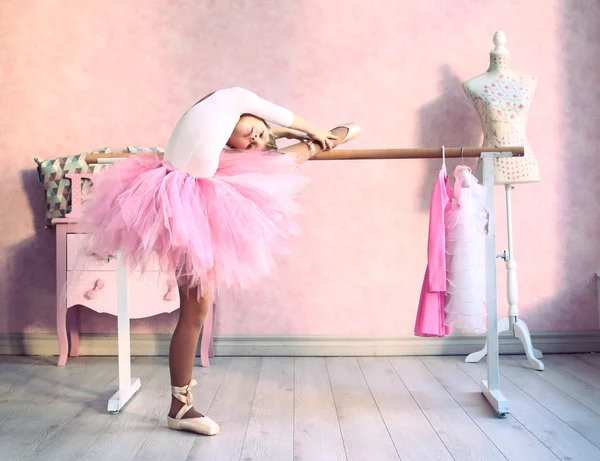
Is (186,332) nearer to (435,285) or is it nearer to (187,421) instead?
(187,421)

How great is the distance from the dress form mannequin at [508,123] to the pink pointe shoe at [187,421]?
149cm

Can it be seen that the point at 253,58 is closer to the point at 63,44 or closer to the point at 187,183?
the point at 63,44

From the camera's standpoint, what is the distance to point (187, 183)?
1.97 metres

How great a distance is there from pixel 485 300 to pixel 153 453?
1.32 meters

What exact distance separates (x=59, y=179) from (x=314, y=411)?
5.63 ft

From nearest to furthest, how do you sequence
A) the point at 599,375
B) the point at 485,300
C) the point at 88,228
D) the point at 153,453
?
the point at 153,453
the point at 88,228
the point at 485,300
the point at 599,375

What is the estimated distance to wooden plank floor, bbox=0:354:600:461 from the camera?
1.93m

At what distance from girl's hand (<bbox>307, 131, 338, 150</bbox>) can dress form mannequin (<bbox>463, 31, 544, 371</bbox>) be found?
100cm

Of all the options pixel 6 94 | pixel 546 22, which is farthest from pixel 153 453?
pixel 546 22

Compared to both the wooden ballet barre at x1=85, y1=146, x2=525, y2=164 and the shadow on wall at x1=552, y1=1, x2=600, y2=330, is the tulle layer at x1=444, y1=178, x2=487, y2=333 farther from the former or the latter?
the shadow on wall at x1=552, y1=1, x2=600, y2=330

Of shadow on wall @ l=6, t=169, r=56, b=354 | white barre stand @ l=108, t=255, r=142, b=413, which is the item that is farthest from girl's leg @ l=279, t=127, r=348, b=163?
shadow on wall @ l=6, t=169, r=56, b=354

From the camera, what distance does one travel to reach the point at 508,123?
116 inches

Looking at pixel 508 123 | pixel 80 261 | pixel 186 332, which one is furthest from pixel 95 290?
pixel 508 123

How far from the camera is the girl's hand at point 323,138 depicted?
88.5 inches
